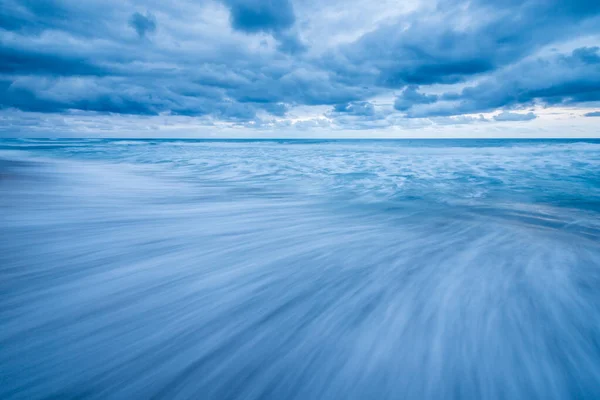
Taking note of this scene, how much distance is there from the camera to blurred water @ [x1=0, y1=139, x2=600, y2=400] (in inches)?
65.7

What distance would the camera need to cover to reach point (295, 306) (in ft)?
7.99

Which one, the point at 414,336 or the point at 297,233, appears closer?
the point at 414,336

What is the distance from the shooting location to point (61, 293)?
8.02 feet

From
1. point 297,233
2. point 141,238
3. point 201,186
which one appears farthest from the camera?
point 201,186

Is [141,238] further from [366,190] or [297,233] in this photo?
[366,190]

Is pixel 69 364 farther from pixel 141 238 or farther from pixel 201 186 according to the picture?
pixel 201 186

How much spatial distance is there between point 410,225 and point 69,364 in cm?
453

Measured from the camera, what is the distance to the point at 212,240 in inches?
156

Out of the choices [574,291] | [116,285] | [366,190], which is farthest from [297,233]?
[366,190]

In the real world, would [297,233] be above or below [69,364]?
below

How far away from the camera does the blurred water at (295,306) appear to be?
1668 millimetres

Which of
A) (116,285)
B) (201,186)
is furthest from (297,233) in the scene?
(201,186)

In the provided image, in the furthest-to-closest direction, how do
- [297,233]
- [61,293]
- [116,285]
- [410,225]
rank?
[410,225] → [297,233] → [116,285] → [61,293]

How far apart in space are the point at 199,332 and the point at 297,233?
101 inches
